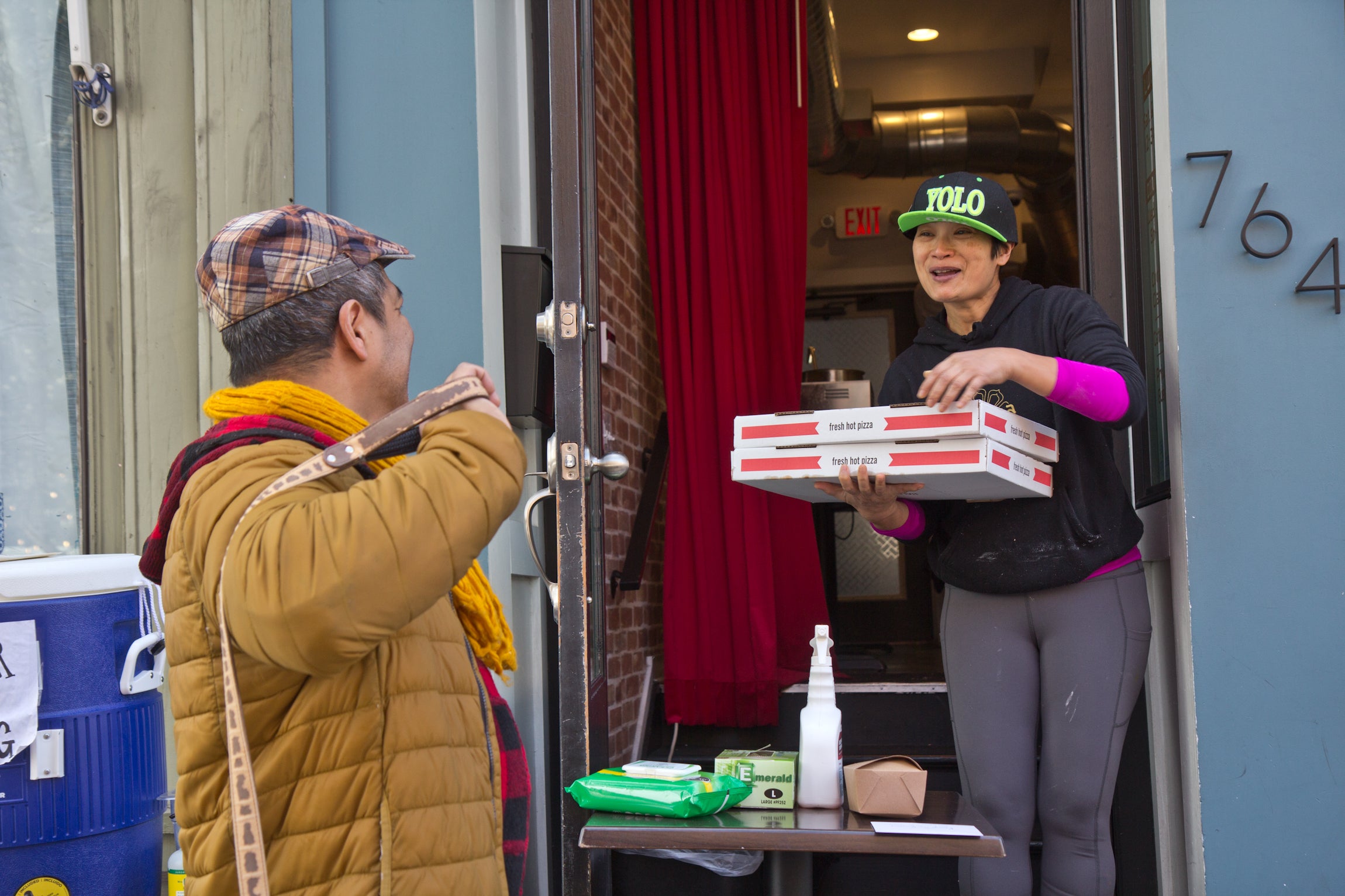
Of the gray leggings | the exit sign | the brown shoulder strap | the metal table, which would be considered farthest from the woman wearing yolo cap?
the exit sign

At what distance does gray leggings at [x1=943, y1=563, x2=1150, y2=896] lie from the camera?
1896 millimetres

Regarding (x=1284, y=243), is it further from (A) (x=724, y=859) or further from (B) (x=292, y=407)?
(B) (x=292, y=407)

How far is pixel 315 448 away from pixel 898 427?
1.04 meters

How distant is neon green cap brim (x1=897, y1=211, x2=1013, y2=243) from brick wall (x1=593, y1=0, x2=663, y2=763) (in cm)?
123

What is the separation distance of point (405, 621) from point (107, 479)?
6.90 feet

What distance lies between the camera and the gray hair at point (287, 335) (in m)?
1.24

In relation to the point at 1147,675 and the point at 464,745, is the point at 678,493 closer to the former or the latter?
the point at 1147,675

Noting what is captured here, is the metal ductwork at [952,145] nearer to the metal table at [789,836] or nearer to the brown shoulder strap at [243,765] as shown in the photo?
the metal table at [789,836]

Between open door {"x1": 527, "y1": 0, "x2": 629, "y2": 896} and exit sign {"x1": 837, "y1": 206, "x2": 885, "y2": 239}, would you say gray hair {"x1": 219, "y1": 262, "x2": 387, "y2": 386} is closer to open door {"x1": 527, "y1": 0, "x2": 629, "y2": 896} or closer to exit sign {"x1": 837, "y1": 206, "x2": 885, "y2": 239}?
open door {"x1": 527, "y1": 0, "x2": 629, "y2": 896}

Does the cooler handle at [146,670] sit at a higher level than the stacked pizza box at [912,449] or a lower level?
lower

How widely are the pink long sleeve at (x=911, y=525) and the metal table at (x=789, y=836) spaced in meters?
0.53

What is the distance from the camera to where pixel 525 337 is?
277 centimetres

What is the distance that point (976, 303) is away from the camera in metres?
2.13

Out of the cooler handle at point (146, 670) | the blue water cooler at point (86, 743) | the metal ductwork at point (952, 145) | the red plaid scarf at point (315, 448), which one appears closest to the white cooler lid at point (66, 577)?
the blue water cooler at point (86, 743)
